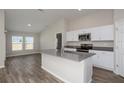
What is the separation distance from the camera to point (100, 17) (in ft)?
14.3

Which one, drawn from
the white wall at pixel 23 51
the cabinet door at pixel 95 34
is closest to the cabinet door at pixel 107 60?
the cabinet door at pixel 95 34

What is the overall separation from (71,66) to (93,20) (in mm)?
3470

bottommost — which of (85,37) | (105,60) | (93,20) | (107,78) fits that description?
(107,78)

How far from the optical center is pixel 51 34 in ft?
23.7

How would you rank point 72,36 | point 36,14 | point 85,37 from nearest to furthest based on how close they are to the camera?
point 85,37 < point 36,14 < point 72,36

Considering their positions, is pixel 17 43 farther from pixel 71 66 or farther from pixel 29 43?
pixel 71 66

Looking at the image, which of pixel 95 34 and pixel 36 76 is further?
A: pixel 95 34

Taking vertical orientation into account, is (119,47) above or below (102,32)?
below

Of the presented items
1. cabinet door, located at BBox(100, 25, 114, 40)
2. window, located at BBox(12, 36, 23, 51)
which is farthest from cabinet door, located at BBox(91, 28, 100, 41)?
window, located at BBox(12, 36, 23, 51)

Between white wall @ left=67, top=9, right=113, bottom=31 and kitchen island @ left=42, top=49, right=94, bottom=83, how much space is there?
2571 millimetres

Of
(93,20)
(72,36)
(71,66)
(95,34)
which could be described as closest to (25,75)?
(71,66)

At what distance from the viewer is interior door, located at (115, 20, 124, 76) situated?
298cm
